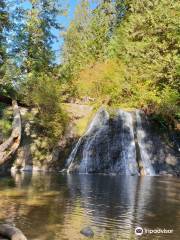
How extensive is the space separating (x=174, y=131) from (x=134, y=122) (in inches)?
126

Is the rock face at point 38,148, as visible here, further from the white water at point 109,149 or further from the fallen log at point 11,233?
the fallen log at point 11,233

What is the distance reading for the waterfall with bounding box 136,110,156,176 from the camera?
27.9 m

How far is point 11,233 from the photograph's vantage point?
31.1 feet

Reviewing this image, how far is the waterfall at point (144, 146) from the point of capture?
2794 centimetres

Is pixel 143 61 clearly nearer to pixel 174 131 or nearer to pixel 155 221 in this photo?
pixel 174 131

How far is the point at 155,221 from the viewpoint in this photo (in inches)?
484

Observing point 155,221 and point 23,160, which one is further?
point 23,160

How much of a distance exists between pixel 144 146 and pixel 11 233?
20.5m

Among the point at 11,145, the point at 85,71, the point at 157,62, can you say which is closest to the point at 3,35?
the point at 11,145

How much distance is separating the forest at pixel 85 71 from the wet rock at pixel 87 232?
12.6 m

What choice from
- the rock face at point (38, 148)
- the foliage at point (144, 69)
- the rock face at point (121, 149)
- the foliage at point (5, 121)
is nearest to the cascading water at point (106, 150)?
the rock face at point (121, 149)

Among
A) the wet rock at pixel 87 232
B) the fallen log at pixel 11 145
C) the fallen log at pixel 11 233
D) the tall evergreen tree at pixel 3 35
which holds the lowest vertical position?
the wet rock at pixel 87 232

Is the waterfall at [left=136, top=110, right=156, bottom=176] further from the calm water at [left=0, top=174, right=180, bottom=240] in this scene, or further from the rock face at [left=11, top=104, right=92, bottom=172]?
the calm water at [left=0, top=174, right=180, bottom=240]

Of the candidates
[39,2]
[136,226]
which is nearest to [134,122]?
Answer: [39,2]
